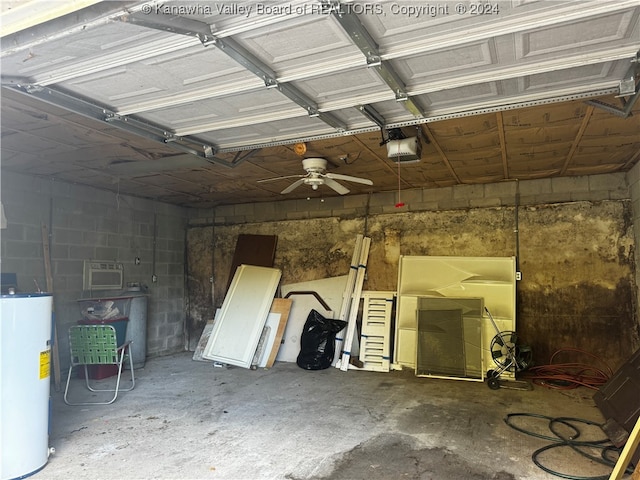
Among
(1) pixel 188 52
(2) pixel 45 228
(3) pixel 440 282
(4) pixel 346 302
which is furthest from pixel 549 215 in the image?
(2) pixel 45 228

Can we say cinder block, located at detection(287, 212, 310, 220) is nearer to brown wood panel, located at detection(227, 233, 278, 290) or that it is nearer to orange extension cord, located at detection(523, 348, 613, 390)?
brown wood panel, located at detection(227, 233, 278, 290)

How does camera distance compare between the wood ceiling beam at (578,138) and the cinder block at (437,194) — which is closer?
the wood ceiling beam at (578,138)

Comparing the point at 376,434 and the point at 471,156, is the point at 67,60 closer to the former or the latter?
the point at 376,434

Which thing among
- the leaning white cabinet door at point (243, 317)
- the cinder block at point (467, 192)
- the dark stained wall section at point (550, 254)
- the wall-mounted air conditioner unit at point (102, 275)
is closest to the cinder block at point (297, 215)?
the dark stained wall section at point (550, 254)

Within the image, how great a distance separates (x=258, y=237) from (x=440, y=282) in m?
2.87

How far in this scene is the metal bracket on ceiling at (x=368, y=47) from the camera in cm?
168

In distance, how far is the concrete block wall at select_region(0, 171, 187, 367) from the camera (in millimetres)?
4535

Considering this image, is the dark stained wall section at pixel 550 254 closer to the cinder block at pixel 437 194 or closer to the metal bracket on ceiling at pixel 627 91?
the cinder block at pixel 437 194

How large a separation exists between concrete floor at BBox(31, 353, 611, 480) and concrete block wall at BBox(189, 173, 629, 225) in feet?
7.46

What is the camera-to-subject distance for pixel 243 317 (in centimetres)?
566

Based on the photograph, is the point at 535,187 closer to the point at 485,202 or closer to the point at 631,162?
the point at 485,202

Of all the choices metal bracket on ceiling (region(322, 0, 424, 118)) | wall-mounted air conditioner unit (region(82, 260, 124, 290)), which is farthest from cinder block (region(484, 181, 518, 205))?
wall-mounted air conditioner unit (region(82, 260, 124, 290))

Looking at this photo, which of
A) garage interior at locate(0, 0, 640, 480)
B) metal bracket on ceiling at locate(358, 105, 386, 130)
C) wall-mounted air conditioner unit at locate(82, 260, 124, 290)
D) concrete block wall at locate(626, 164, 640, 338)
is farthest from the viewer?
wall-mounted air conditioner unit at locate(82, 260, 124, 290)

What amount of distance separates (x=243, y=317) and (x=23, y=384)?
10.9ft
